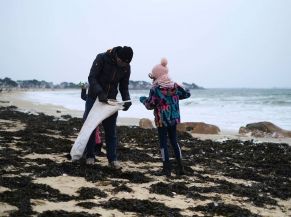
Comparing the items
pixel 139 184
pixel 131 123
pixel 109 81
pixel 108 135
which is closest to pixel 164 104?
pixel 109 81

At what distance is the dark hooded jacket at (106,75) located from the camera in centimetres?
619

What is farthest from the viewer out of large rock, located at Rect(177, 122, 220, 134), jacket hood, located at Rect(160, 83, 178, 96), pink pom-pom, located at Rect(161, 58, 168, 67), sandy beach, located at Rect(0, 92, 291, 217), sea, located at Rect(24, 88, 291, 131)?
sea, located at Rect(24, 88, 291, 131)

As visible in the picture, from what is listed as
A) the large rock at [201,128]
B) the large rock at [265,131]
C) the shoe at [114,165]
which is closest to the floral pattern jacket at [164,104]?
the shoe at [114,165]

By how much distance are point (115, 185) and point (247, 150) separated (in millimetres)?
4931

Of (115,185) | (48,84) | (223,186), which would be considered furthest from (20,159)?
(48,84)

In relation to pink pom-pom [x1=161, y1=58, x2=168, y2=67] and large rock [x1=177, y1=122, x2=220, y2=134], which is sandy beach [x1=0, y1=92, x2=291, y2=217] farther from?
large rock [x1=177, y1=122, x2=220, y2=134]

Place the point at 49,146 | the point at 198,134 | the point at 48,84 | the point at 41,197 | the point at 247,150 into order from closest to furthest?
the point at 41,197
the point at 49,146
the point at 247,150
the point at 198,134
the point at 48,84

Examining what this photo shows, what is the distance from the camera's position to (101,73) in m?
6.31

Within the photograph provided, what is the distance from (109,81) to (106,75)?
108mm

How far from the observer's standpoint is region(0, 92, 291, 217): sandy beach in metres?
4.38

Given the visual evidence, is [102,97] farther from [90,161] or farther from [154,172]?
[154,172]

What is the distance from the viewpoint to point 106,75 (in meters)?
6.28

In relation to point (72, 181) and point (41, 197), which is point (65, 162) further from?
point (41, 197)

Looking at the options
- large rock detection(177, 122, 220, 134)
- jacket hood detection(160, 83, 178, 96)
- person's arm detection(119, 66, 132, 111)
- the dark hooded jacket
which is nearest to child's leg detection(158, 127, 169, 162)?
jacket hood detection(160, 83, 178, 96)
